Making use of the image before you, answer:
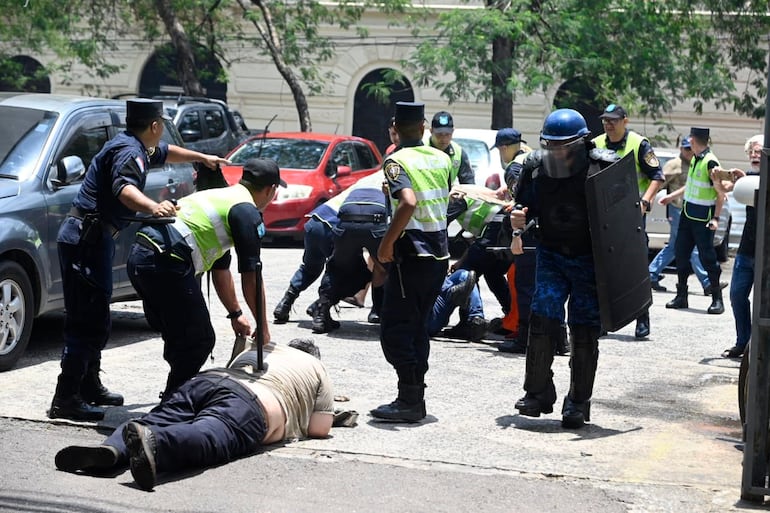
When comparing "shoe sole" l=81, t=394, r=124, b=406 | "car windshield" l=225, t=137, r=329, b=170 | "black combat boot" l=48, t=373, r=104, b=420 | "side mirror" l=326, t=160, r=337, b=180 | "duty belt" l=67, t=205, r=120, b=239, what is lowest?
"shoe sole" l=81, t=394, r=124, b=406

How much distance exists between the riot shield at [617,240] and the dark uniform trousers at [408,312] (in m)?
1.01

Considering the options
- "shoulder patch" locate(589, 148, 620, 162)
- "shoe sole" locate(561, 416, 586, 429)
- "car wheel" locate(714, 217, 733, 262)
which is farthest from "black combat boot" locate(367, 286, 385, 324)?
"car wheel" locate(714, 217, 733, 262)

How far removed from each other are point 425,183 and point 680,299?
701cm

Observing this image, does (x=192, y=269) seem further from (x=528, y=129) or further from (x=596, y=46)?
(x=528, y=129)

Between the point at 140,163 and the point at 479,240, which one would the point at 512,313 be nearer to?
the point at 479,240

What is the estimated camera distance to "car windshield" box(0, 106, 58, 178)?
892cm

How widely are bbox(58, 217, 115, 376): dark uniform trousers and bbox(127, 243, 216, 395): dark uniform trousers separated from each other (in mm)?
551

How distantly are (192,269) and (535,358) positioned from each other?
213 centimetres

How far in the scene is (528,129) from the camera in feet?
108

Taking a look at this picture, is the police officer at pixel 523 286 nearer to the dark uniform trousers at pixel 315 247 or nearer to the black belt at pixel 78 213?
the dark uniform trousers at pixel 315 247

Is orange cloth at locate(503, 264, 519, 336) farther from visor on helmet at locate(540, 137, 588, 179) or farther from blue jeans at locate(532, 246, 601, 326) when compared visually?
visor on helmet at locate(540, 137, 588, 179)

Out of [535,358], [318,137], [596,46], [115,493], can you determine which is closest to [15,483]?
[115,493]

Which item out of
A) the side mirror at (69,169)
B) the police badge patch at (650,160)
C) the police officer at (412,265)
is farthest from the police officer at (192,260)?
the police badge patch at (650,160)

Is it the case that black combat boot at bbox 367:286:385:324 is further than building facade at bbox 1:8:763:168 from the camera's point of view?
No
